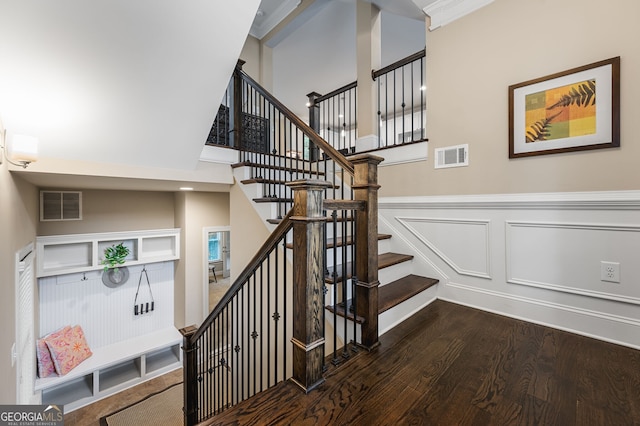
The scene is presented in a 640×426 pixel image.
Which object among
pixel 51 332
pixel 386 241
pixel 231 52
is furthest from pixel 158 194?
pixel 386 241

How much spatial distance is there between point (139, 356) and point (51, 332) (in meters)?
1.16

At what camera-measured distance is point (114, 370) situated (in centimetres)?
420

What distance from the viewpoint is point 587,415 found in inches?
46.3

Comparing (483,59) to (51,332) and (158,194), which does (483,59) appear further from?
(51,332)

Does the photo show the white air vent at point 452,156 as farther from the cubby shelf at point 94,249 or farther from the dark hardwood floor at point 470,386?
the cubby shelf at point 94,249

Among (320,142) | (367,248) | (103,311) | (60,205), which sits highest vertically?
(320,142)

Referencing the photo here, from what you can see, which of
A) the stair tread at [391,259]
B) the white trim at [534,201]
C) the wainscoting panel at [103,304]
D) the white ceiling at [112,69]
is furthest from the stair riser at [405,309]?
the wainscoting panel at [103,304]

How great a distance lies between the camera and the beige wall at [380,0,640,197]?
1.78 metres

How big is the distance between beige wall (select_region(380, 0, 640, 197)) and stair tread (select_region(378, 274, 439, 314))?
84cm

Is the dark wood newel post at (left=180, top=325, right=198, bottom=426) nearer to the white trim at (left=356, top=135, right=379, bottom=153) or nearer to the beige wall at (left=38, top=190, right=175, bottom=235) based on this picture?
the white trim at (left=356, top=135, right=379, bottom=153)

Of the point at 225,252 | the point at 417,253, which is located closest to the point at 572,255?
the point at 417,253

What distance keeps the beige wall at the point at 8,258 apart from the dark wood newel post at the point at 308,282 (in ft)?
6.88

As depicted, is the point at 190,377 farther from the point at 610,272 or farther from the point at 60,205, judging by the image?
the point at 610,272

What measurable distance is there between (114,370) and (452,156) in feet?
17.8
